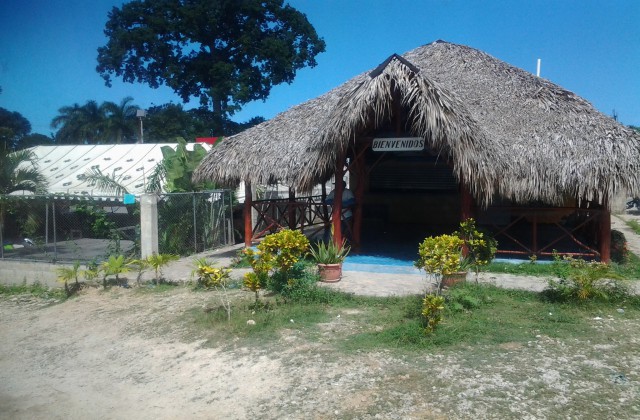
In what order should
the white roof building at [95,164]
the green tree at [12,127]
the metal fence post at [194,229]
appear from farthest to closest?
the green tree at [12,127] → the white roof building at [95,164] → the metal fence post at [194,229]

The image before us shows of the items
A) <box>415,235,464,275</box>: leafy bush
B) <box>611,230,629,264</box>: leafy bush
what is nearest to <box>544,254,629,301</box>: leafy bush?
<box>415,235,464,275</box>: leafy bush

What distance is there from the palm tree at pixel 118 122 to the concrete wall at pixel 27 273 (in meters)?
26.2

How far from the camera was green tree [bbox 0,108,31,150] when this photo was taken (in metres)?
20.8

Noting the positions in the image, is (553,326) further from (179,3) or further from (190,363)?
(179,3)

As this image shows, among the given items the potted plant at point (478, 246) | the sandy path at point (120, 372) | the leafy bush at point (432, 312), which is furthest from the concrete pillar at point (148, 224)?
the leafy bush at point (432, 312)

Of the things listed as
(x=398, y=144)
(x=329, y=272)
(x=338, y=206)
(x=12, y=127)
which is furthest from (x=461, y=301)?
(x=12, y=127)

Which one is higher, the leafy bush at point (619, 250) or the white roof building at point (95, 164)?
the white roof building at point (95, 164)

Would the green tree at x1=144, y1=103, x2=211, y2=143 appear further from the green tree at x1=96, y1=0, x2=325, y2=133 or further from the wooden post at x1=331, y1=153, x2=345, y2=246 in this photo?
the wooden post at x1=331, y1=153, x2=345, y2=246

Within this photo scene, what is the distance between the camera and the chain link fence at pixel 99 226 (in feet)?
42.6

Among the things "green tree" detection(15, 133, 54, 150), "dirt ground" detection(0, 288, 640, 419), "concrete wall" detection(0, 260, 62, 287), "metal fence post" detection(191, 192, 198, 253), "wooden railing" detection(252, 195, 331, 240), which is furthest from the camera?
"green tree" detection(15, 133, 54, 150)

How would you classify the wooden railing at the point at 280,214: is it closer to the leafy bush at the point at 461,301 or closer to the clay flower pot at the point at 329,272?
the clay flower pot at the point at 329,272

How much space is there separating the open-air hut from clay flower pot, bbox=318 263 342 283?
1.65 m

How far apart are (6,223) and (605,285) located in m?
14.2

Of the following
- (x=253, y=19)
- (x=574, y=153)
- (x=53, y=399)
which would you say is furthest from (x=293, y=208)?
(x=253, y=19)
